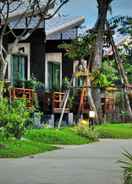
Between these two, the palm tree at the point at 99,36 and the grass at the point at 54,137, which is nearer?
the grass at the point at 54,137

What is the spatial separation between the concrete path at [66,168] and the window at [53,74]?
1765 cm

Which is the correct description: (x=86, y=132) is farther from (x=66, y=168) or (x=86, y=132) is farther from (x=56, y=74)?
(x=56, y=74)

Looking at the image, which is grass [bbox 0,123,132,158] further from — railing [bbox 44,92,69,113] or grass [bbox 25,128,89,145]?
railing [bbox 44,92,69,113]

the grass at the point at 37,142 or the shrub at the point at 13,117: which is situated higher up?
the shrub at the point at 13,117

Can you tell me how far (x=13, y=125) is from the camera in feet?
65.1

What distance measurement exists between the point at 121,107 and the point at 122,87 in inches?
179

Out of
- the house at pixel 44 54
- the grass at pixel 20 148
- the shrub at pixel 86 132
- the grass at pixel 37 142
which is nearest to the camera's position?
the grass at pixel 20 148

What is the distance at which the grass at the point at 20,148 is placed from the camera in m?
18.1

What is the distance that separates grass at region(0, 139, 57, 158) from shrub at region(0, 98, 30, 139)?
286 mm

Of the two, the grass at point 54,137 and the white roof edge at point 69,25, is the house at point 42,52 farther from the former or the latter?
the grass at point 54,137

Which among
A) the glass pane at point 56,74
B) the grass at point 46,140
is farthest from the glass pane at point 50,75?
the grass at point 46,140

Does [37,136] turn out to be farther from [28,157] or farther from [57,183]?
[57,183]

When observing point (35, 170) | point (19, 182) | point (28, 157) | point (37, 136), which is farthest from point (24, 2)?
point (19, 182)

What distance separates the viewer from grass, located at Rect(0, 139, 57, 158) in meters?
18.1
